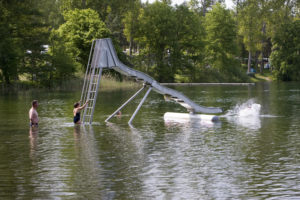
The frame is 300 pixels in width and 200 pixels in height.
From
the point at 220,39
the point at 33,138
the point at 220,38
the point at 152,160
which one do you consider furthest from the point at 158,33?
the point at 152,160

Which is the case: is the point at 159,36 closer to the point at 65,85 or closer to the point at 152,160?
the point at 65,85

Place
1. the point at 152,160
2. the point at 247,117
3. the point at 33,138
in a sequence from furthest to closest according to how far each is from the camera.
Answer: the point at 247,117, the point at 33,138, the point at 152,160

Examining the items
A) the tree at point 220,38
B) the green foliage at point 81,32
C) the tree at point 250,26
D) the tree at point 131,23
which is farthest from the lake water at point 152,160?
the tree at point 250,26

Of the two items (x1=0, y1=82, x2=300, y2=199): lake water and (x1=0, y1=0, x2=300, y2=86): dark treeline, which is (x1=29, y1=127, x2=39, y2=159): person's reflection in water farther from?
(x1=0, y1=0, x2=300, y2=86): dark treeline

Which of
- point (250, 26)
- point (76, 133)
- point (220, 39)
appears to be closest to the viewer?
point (76, 133)

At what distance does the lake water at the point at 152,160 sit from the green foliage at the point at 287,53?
9294 centimetres

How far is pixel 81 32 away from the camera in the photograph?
94.8m

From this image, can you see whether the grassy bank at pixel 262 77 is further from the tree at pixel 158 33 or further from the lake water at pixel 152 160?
the lake water at pixel 152 160

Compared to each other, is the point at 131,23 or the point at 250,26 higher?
the point at 131,23

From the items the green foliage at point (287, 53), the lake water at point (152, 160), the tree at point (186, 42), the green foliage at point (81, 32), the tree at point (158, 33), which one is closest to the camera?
the lake water at point (152, 160)

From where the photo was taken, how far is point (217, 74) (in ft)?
375

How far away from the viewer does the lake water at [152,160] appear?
15438 mm

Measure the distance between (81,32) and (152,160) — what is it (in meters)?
76.9

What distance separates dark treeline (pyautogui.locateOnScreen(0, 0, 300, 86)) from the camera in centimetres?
7850
